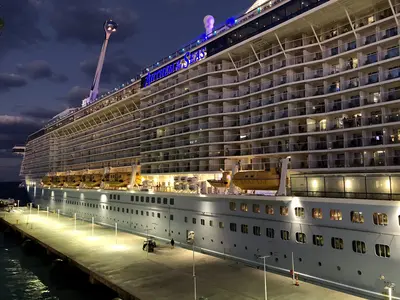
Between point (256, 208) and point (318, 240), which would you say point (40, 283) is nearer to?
point (256, 208)

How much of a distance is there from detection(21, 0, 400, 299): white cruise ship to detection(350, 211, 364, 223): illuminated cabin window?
0.21ft

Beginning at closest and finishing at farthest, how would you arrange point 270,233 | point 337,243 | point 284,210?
1. point 337,243
2. point 284,210
3. point 270,233

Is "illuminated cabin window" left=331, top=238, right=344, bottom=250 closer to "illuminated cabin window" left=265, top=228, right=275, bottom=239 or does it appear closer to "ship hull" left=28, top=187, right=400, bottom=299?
"ship hull" left=28, top=187, right=400, bottom=299

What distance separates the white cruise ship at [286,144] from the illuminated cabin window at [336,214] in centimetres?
6

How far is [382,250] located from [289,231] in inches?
247

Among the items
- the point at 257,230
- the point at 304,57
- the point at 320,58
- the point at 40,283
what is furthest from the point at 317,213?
the point at 40,283

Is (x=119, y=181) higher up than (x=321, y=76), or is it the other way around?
(x=321, y=76)

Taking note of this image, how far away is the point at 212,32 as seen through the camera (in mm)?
37281

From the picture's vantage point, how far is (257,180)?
91.1 feet

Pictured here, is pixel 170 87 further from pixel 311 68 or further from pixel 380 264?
pixel 380 264

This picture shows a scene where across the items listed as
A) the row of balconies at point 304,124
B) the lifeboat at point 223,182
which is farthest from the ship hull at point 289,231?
the row of balconies at point 304,124


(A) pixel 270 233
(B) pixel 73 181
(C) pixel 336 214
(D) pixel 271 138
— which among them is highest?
(D) pixel 271 138

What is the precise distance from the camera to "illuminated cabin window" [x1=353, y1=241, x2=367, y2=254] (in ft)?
67.3

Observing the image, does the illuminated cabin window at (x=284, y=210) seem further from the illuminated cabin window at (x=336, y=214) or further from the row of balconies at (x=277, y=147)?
the row of balconies at (x=277, y=147)
